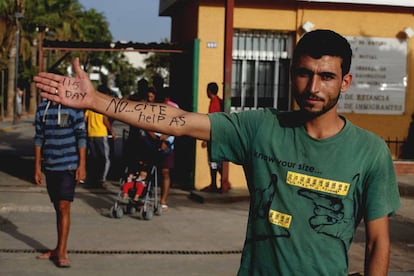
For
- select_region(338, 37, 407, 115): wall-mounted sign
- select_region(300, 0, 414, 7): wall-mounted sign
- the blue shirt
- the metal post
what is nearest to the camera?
the blue shirt

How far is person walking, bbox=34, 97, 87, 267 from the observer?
7848 mm

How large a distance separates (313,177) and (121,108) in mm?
873

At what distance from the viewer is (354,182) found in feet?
10.1

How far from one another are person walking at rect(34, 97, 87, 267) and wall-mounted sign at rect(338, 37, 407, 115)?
8196mm

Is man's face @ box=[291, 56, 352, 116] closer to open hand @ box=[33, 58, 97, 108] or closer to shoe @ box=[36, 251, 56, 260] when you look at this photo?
open hand @ box=[33, 58, 97, 108]

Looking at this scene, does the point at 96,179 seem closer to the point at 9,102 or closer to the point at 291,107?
the point at 291,107

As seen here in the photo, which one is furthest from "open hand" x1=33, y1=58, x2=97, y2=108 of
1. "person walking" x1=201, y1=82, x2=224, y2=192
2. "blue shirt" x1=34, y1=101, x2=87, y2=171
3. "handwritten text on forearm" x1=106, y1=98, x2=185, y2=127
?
"person walking" x1=201, y1=82, x2=224, y2=192

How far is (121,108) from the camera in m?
3.37

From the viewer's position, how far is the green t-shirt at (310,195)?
10.1ft

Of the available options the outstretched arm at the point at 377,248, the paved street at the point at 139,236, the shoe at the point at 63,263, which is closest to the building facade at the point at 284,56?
the paved street at the point at 139,236

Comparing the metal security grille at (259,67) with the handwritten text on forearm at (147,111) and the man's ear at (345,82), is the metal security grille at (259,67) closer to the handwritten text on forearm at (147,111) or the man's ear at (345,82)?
the handwritten text on forearm at (147,111)

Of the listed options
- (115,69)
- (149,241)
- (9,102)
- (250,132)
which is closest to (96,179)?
(149,241)

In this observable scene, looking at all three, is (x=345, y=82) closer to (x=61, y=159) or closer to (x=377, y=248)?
(x=377, y=248)

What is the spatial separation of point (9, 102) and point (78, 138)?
38857mm
